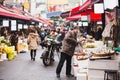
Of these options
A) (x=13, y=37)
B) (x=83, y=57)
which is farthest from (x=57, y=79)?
(x=13, y=37)

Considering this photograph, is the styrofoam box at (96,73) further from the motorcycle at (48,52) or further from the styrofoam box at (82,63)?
the motorcycle at (48,52)

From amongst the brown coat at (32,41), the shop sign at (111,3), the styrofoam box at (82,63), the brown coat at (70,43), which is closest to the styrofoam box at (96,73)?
the shop sign at (111,3)

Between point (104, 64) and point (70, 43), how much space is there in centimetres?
441

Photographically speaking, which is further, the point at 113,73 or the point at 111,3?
the point at 113,73

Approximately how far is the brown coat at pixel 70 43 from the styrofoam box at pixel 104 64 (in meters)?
4.10

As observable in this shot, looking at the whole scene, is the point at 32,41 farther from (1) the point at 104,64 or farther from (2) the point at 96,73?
(1) the point at 104,64

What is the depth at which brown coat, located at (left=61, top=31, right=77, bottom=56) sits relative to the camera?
40.5 feet

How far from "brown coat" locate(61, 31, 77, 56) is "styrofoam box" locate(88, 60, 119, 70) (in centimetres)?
410

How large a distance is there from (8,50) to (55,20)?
73.4 meters

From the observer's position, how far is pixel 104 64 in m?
8.10

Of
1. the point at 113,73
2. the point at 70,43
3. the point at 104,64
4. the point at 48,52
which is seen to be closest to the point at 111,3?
the point at 104,64

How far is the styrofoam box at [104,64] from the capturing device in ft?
26.1

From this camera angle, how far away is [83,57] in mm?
10984

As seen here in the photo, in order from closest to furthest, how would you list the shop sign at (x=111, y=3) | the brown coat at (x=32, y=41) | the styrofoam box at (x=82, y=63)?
the shop sign at (x=111, y=3) < the styrofoam box at (x=82, y=63) < the brown coat at (x=32, y=41)
